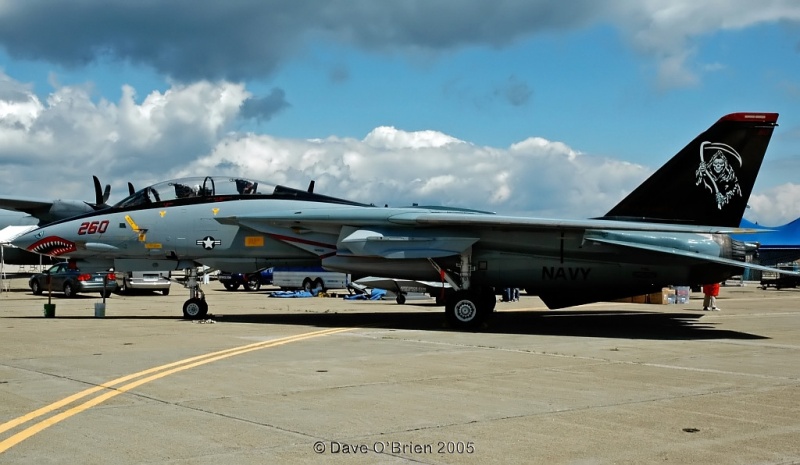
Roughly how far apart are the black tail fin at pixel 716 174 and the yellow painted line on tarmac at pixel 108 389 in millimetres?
8459

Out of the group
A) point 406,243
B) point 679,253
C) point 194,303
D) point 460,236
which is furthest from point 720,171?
point 194,303

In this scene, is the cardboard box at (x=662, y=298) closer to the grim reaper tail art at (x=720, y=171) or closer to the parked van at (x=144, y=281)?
the grim reaper tail art at (x=720, y=171)

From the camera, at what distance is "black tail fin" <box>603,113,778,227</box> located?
53.5 feet

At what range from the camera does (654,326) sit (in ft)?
57.9

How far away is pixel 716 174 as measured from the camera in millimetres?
16406

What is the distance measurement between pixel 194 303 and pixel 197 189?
2.53 metres

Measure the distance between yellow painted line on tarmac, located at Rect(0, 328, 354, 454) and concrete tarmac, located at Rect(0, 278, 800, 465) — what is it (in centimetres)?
3

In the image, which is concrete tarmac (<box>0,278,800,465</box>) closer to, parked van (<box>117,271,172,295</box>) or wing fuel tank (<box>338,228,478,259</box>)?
wing fuel tank (<box>338,228,478,259</box>)

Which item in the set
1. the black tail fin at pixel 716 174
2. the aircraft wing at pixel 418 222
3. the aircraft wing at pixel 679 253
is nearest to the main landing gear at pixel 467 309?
the aircraft wing at pixel 418 222

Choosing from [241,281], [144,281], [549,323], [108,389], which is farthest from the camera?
[241,281]

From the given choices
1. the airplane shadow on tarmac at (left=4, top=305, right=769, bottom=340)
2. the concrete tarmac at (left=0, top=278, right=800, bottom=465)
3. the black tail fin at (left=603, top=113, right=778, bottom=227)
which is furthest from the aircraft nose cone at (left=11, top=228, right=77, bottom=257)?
the black tail fin at (left=603, top=113, right=778, bottom=227)

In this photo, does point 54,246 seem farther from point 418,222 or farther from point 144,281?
point 144,281

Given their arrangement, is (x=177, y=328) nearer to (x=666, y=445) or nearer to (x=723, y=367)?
(x=723, y=367)

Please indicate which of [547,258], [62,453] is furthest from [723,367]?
[62,453]
